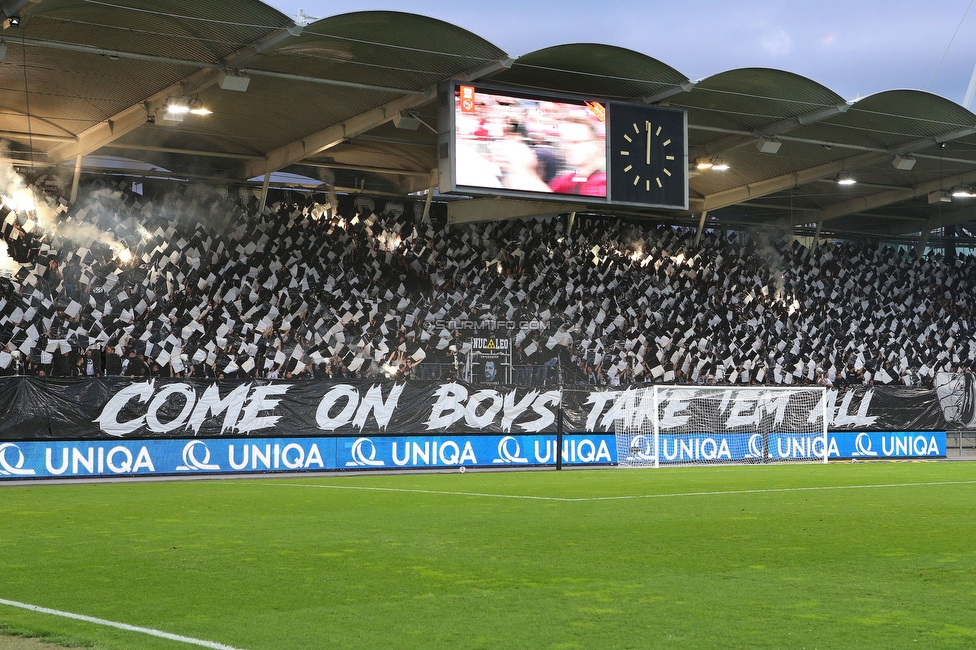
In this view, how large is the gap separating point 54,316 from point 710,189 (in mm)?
17401

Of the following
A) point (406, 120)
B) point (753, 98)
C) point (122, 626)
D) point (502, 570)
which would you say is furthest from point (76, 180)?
point (122, 626)

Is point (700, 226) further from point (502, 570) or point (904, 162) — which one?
point (502, 570)

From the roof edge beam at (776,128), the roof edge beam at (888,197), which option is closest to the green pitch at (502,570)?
the roof edge beam at (776,128)

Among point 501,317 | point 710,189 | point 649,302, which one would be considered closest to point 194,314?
point 501,317

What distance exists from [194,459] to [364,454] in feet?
9.33

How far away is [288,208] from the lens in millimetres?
27922

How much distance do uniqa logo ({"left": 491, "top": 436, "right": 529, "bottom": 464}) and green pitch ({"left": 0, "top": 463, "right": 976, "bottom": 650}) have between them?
796 cm

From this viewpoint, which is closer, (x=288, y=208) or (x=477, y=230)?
(x=288, y=208)

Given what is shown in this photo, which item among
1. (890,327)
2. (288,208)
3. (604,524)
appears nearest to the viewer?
(604,524)

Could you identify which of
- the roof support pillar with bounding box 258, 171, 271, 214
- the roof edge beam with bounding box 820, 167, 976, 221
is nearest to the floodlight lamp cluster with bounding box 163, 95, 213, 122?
the roof support pillar with bounding box 258, 171, 271, 214

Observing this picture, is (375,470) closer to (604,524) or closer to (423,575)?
(604,524)

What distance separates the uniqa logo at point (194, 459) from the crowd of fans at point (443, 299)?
15.7 feet

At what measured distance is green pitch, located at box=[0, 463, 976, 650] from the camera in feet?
14.6

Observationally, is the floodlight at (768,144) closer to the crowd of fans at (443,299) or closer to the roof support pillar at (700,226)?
the crowd of fans at (443,299)
